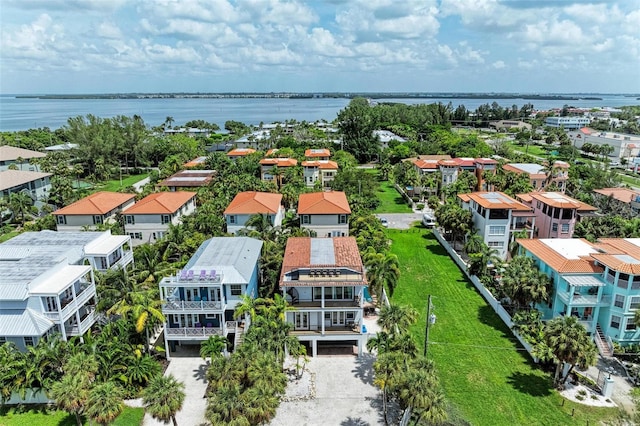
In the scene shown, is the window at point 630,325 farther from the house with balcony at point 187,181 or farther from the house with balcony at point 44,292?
the house with balcony at point 187,181

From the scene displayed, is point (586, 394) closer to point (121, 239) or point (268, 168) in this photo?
point (121, 239)

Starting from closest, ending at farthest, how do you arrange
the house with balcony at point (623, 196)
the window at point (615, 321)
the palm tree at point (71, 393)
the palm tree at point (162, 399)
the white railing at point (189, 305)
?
the palm tree at point (162, 399) < the palm tree at point (71, 393) < the white railing at point (189, 305) < the window at point (615, 321) < the house with balcony at point (623, 196)

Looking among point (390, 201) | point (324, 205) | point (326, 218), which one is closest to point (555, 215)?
point (326, 218)

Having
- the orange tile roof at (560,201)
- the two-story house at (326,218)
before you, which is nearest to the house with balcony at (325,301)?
the two-story house at (326,218)

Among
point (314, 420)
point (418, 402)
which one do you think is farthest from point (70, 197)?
point (418, 402)

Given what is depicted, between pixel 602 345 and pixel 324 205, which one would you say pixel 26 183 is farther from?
pixel 602 345

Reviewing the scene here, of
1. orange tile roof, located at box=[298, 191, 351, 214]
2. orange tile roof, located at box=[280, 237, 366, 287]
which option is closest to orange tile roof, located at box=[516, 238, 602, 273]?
orange tile roof, located at box=[280, 237, 366, 287]
